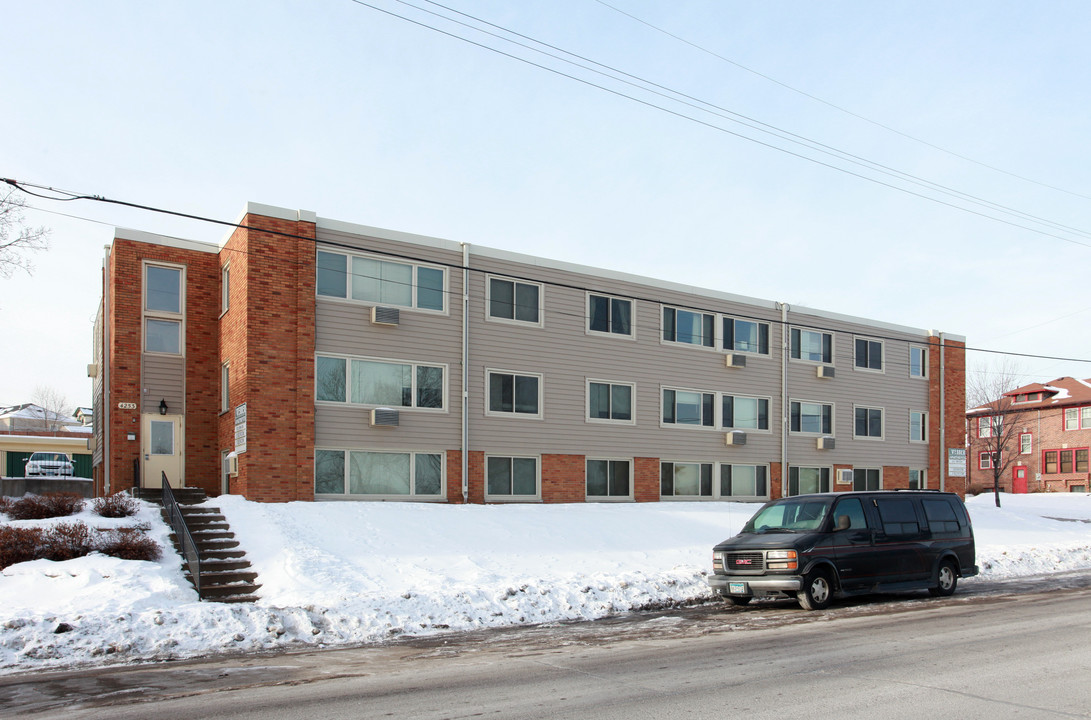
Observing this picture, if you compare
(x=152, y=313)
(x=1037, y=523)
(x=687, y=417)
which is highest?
(x=152, y=313)

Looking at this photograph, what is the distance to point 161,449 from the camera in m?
23.4

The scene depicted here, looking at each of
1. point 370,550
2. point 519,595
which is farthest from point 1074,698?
point 370,550

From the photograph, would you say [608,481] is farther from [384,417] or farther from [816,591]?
[816,591]

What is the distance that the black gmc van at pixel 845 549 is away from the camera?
44.4ft

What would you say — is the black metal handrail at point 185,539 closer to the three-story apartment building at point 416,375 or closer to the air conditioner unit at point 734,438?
the three-story apartment building at point 416,375

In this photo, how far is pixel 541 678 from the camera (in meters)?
8.58

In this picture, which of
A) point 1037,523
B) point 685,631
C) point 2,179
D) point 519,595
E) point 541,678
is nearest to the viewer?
point 541,678

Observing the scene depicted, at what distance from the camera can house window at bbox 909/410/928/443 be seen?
1364 inches

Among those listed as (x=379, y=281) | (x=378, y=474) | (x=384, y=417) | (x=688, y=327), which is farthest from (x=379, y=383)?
(x=688, y=327)

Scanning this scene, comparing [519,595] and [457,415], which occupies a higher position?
[457,415]

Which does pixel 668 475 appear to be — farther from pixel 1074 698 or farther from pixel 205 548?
pixel 1074 698

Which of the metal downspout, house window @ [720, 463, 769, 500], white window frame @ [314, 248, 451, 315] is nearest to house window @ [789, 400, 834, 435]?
house window @ [720, 463, 769, 500]

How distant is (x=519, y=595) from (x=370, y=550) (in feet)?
13.3

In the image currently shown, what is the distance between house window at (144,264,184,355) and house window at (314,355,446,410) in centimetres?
482
